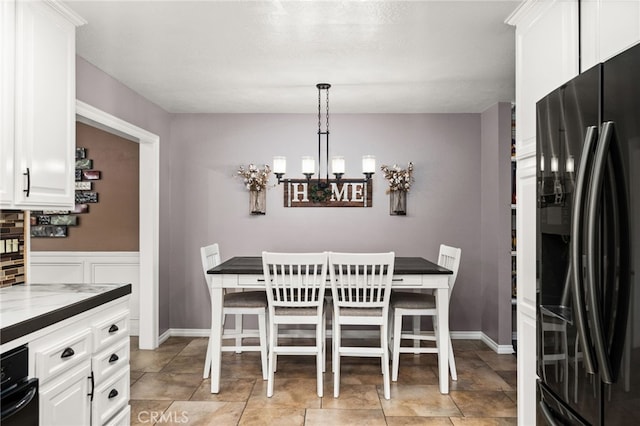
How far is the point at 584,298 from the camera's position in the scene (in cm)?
125

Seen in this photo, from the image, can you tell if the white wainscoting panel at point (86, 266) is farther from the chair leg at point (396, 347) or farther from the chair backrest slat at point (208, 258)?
the chair leg at point (396, 347)

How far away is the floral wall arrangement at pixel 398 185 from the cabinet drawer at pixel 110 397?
10.5 feet

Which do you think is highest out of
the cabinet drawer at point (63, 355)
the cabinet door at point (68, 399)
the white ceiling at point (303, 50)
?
the white ceiling at point (303, 50)

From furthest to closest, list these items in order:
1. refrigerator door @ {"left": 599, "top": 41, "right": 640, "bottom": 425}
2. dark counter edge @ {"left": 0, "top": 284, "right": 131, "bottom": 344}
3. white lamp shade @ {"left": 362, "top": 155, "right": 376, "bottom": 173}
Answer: white lamp shade @ {"left": 362, "top": 155, "right": 376, "bottom": 173} < dark counter edge @ {"left": 0, "top": 284, "right": 131, "bottom": 344} < refrigerator door @ {"left": 599, "top": 41, "right": 640, "bottom": 425}

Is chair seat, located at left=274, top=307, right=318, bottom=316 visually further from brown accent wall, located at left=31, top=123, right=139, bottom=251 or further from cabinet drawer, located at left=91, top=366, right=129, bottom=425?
brown accent wall, located at left=31, top=123, right=139, bottom=251

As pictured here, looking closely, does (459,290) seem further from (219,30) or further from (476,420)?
(219,30)

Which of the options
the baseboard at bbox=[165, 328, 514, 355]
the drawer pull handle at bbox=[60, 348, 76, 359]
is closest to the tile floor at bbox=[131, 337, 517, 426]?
the baseboard at bbox=[165, 328, 514, 355]

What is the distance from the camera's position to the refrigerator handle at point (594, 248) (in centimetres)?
118

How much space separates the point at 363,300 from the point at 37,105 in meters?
2.39

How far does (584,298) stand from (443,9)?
186cm

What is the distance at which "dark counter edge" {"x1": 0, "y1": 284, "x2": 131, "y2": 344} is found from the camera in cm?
167

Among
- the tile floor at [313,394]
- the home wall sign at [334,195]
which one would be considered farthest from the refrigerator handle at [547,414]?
the home wall sign at [334,195]

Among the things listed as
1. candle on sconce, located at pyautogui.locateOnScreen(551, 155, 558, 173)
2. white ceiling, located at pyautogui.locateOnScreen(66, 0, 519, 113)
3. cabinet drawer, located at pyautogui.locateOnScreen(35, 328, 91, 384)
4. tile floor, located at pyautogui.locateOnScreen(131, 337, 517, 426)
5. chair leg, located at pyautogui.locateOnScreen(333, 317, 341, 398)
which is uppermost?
white ceiling, located at pyautogui.locateOnScreen(66, 0, 519, 113)

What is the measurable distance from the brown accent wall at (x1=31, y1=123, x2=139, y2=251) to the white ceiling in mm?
849
